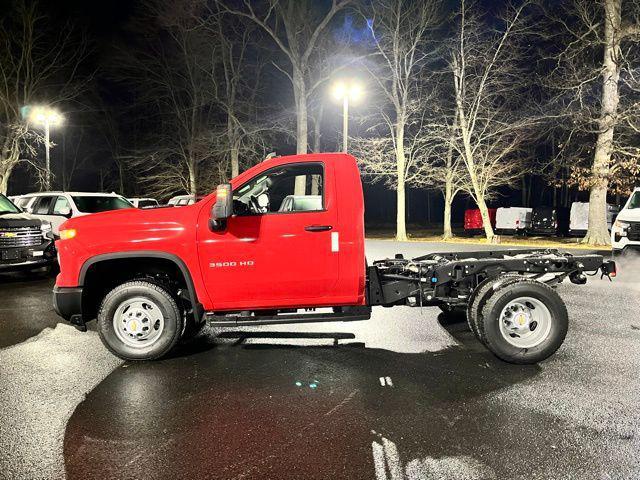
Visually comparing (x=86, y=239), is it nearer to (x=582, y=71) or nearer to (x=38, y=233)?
(x=38, y=233)

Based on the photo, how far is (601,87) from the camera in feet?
68.1

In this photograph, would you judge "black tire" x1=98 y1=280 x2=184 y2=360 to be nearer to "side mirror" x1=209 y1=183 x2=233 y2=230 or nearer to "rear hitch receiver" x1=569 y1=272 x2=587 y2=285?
"side mirror" x1=209 y1=183 x2=233 y2=230

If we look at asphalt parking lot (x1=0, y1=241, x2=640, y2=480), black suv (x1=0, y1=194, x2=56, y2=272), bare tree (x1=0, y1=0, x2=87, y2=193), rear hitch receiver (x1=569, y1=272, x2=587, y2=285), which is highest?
bare tree (x1=0, y1=0, x2=87, y2=193)

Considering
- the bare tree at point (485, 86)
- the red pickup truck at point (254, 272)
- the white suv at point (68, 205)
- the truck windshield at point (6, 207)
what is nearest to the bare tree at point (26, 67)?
the white suv at point (68, 205)

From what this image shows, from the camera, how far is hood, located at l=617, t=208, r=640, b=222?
461 inches

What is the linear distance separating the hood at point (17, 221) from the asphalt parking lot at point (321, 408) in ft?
17.0

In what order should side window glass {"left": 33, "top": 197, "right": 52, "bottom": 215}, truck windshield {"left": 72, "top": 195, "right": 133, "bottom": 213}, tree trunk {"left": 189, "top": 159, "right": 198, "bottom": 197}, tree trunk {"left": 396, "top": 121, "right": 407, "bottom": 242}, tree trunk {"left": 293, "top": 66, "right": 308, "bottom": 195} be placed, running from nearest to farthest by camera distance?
1. truck windshield {"left": 72, "top": 195, "right": 133, "bottom": 213}
2. side window glass {"left": 33, "top": 197, "right": 52, "bottom": 215}
3. tree trunk {"left": 293, "top": 66, "right": 308, "bottom": 195}
4. tree trunk {"left": 396, "top": 121, "right": 407, "bottom": 242}
5. tree trunk {"left": 189, "top": 159, "right": 198, "bottom": 197}

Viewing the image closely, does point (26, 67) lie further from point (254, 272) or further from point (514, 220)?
point (514, 220)

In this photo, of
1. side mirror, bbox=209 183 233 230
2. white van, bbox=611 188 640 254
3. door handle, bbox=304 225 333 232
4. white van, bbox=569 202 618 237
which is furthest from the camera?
white van, bbox=569 202 618 237

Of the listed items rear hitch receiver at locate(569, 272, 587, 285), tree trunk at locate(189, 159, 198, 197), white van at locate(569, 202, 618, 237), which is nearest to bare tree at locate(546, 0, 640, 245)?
white van at locate(569, 202, 618, 237)

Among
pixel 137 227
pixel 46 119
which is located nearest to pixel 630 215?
pixel 137 227

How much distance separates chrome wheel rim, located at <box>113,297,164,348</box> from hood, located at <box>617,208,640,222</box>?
11705 mm

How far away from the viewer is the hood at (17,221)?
10548mm

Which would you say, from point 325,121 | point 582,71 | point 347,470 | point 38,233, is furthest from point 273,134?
point 347,470
